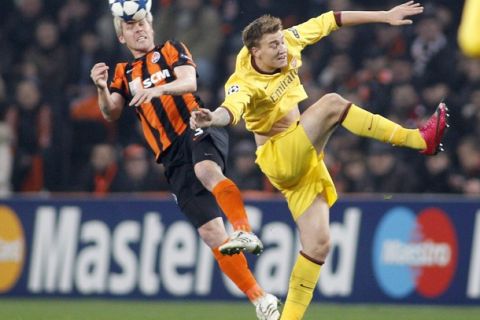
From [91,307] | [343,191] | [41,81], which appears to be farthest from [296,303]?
[41,81]

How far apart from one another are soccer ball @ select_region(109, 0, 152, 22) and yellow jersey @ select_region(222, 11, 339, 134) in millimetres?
984

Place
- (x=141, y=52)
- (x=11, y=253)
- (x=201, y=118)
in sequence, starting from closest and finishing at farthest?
(x=201, y=118)
(x=141, y=52)
(x=11, y=253)

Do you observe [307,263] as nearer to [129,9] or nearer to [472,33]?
[129,9]

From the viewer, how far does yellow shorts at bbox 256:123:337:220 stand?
9977 millimetres

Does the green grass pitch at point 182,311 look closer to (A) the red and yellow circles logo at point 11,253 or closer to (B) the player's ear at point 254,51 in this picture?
(A) the red and yellow circles logo at point 11,253

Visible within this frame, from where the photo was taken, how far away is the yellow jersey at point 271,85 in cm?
988

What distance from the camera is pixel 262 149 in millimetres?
10227

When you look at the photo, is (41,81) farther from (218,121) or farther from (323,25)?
(218,121)

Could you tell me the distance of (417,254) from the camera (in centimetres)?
1440

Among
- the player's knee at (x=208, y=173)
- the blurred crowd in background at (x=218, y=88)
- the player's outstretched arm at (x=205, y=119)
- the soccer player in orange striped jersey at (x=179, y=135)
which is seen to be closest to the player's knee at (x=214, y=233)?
the soccer player in orange striped jersey at (x=179, y=135)

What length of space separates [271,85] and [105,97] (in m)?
1.37

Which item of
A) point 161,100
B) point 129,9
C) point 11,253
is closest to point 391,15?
point 161,100

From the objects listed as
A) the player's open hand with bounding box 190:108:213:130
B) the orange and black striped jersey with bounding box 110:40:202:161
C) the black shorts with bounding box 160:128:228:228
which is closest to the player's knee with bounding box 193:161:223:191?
the black shorts with bounding box 160:128:228:228

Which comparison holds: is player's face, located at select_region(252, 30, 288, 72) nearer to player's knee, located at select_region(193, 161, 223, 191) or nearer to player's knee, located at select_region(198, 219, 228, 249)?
player's knee, located at select_region(193, 161, 223, 191)
